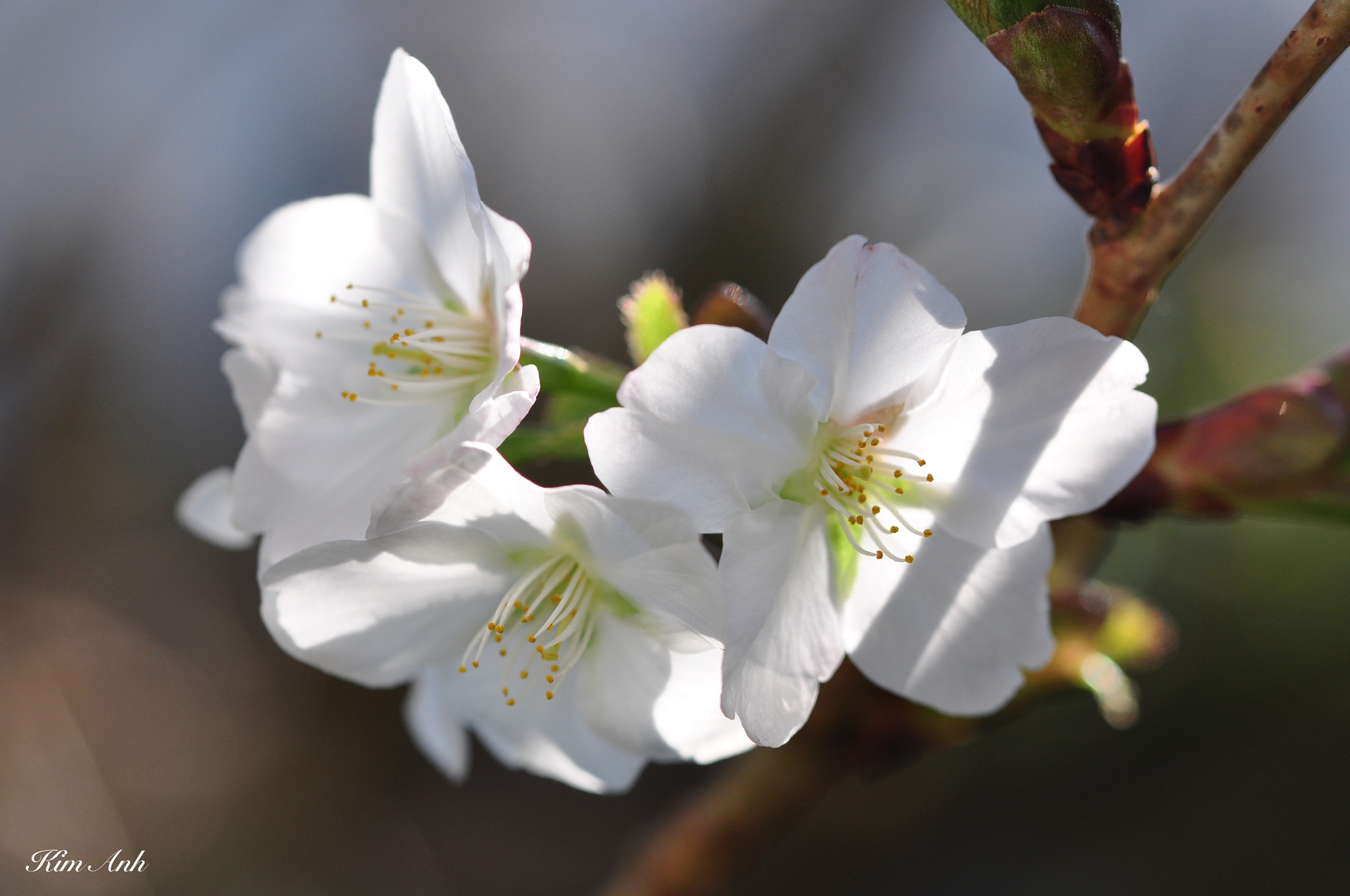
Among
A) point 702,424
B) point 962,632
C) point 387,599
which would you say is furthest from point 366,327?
point 962,632

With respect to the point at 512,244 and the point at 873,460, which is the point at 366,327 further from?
the point at 873,460

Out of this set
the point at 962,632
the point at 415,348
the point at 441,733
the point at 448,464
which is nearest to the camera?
the point at 448,464

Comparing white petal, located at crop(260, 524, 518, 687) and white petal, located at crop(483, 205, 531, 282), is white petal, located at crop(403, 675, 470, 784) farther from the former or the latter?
white petal, located at crop(483, 205, 531, 282)

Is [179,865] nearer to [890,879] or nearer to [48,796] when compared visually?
[48,796]

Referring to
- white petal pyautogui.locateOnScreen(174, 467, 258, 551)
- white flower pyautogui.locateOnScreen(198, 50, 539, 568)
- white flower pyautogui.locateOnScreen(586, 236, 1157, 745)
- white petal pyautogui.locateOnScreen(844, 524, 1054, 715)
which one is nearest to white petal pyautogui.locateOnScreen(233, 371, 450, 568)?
white flower pyautogui.locateOnScreen(198, 50, 539, 568)

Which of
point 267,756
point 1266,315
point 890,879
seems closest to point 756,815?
point 267,756

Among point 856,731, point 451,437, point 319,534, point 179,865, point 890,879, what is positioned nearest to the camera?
point 451,437

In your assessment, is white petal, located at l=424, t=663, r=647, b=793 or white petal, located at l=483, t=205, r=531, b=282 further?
white petal, located at l=424, t=663, r=647, b=793
